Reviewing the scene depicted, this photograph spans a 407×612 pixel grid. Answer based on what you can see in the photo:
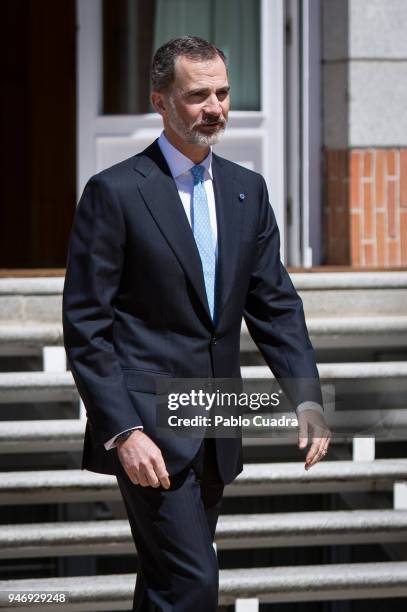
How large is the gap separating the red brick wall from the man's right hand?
14.5ft

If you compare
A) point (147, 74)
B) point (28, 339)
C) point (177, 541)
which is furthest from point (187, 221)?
point (147, 74)

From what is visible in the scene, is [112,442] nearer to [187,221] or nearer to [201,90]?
[187,221]

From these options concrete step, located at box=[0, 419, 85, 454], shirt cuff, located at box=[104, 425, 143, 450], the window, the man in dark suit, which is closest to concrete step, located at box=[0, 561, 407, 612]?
concrete step, located at box=[0, 419, 85, 454]

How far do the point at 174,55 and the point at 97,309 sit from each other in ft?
2.33

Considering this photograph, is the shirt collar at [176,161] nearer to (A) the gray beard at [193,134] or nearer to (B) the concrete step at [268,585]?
(A) the gray beard at [193,134]

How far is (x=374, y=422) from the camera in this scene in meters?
5.82

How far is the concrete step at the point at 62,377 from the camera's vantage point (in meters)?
5.66

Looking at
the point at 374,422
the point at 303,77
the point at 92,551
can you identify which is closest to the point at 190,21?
the point at 303,77

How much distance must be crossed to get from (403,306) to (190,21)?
256cm

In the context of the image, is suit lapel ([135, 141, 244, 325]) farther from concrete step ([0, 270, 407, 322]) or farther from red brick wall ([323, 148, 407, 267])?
red brick wall ([323, 148, 407, 267])

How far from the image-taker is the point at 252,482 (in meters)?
5.49

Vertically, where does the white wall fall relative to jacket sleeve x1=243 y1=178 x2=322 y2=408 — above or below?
above

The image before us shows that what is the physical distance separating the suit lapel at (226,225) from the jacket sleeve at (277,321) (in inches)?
4.3

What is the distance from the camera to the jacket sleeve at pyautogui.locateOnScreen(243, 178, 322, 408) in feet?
11.6
